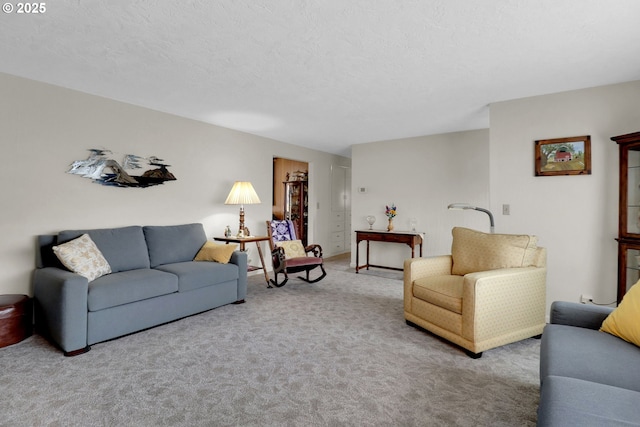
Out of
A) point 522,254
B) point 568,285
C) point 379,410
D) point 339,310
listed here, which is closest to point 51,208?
point 339,310

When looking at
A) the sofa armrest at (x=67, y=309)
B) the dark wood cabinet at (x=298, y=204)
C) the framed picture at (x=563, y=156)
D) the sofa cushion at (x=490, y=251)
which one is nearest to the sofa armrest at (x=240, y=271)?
the sofa armrest at (x=67, y=309)

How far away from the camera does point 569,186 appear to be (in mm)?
3271

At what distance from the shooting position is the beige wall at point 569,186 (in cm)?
309

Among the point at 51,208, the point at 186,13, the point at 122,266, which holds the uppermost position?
the point at 186,13

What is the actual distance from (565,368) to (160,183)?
4187mm

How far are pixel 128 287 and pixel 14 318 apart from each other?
85 cm

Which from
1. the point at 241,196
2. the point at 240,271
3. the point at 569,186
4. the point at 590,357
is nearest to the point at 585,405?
the point at 590,357

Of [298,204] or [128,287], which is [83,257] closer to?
[128,287]

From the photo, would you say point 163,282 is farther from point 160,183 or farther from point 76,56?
point 76,56

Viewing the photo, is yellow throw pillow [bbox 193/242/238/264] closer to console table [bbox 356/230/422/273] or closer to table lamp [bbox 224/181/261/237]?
table lamp [bbox 224/181/261/237]

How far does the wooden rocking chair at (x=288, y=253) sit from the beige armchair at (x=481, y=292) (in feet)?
5.53

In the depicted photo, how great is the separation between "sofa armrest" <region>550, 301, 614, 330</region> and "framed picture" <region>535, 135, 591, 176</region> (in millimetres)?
1884

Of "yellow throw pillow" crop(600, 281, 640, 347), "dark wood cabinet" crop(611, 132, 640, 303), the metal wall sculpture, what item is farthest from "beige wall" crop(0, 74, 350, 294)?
"dark wood cabinet" crop(611, 132, 640, 303)

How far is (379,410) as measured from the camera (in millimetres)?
1795
